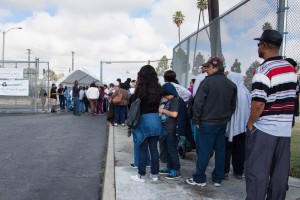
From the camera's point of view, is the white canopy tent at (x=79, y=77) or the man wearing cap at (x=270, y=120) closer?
the man wearing cap at (x=270, y=120)

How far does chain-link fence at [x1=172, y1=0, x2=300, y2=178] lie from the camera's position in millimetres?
4605

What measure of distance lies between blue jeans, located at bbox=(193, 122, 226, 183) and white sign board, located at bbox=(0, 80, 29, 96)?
14.5m

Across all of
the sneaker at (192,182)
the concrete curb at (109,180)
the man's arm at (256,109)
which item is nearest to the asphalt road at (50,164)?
the concrete curb at (109,180)

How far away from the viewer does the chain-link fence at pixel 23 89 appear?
1738 centimetres

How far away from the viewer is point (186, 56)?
33.3ft

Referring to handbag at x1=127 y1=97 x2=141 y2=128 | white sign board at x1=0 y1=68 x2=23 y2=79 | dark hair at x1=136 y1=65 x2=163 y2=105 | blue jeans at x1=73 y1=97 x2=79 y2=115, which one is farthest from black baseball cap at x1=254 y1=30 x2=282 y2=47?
white sign board at x1=0 y1=68 x2=23 y2=79

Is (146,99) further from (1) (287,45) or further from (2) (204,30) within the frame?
(2) (204,30)

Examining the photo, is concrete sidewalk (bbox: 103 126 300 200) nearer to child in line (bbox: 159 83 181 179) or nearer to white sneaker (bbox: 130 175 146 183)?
white sneaker (bbox: 130 175 146 183)

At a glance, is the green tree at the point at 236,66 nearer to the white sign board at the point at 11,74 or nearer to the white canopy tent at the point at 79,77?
the white sign board at the point at 11,74

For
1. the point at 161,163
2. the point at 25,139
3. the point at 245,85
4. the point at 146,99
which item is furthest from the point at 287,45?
the point at 25,139

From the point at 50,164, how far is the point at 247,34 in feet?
13.8

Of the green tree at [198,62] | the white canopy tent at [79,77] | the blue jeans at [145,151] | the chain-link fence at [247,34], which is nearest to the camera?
the chain-link fence at [247,34]

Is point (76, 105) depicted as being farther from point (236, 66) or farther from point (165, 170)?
point (236, 66)

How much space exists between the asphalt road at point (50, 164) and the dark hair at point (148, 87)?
5.00ft
